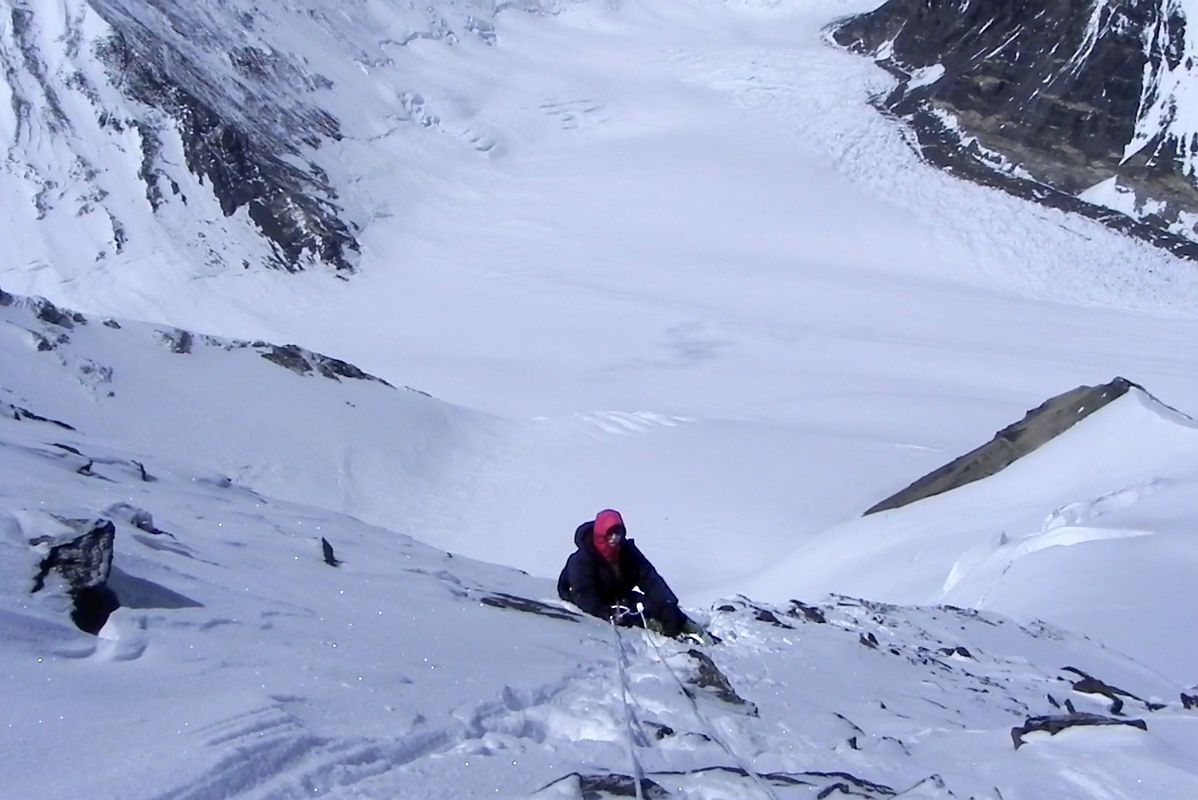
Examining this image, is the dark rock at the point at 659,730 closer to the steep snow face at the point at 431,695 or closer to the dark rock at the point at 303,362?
the steep snow face at the point at 431,695

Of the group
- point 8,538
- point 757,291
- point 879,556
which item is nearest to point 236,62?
point 757,291

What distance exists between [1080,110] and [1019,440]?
23082mm

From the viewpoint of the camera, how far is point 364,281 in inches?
1241

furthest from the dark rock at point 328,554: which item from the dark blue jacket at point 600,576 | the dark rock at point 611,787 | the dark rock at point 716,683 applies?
the dark rock at point 611,787

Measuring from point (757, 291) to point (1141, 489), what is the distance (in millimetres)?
16560

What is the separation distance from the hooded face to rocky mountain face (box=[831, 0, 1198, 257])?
2776cm

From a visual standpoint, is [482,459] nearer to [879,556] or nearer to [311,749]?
[879,556]

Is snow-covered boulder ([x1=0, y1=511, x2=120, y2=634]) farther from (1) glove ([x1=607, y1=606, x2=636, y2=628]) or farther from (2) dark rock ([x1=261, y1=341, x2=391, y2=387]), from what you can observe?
(2) dark rock ([x1=261, y1=341, x2=391, y2=387])

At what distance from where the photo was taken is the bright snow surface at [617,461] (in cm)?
437

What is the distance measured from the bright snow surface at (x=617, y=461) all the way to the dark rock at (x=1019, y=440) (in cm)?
46

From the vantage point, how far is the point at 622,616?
6.78m

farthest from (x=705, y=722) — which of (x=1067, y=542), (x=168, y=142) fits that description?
(x=168, y=142)

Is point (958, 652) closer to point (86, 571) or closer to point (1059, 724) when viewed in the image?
point (1059, 724)

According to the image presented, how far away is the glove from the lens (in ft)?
22.0
